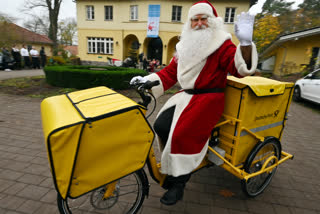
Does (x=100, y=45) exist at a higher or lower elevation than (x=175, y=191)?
higher

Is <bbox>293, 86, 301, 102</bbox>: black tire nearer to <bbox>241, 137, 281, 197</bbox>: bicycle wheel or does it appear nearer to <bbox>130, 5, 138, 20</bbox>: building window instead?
<bbox>241, 137, 281, 197</bbox>: bicycle wheel

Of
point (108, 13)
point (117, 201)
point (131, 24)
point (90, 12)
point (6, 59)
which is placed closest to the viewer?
point (117, 201)

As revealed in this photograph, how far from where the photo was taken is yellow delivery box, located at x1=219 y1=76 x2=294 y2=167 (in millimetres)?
1973

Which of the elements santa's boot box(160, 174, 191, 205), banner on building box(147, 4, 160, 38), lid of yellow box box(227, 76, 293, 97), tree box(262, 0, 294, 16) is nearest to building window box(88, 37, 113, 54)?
banner on building box(147, 4, 160, 38)

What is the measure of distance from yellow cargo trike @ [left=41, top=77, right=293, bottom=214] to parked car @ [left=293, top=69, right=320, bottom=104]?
20.2 ft

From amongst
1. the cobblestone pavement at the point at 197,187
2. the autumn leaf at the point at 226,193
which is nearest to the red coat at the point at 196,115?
the cobblestone pavement at the point at 197,187

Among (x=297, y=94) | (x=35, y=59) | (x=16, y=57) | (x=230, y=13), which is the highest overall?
(x=230, y=13)


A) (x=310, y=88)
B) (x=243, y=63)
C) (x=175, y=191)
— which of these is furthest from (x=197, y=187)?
(x=310, y=88)

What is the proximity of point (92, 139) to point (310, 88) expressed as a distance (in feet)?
28.3

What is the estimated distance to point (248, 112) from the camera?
6.61 ft

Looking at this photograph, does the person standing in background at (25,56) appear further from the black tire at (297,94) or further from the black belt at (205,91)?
the black tire at (297,94)

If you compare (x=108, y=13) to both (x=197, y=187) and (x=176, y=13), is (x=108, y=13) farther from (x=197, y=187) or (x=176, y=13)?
(x=197, y=187)

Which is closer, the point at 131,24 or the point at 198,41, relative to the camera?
the point at 198,41

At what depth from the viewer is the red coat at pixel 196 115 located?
1829 mm
